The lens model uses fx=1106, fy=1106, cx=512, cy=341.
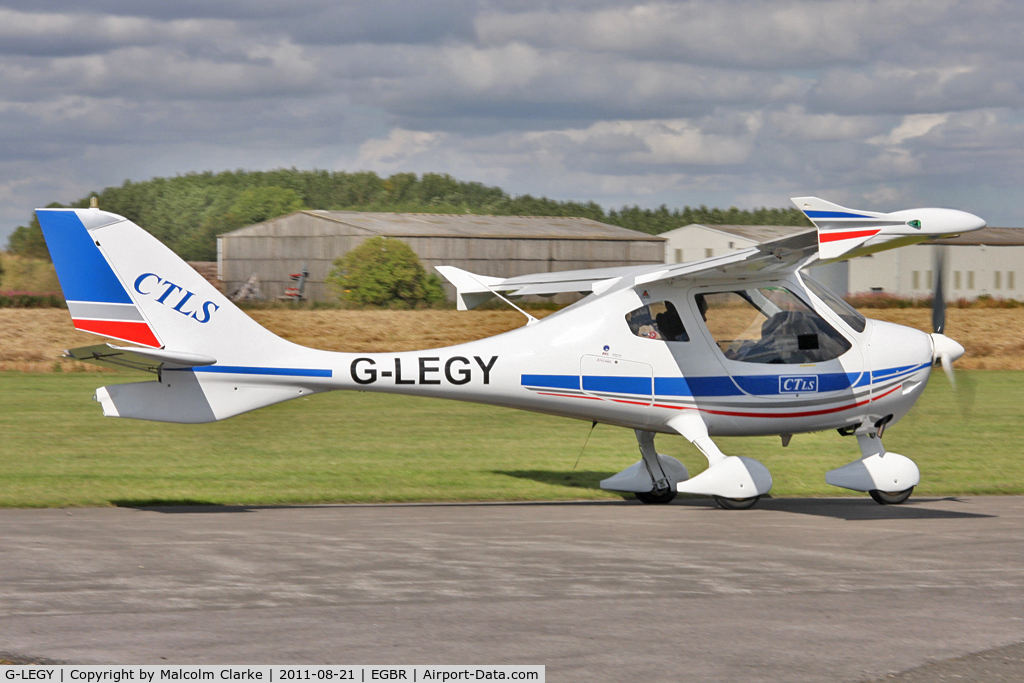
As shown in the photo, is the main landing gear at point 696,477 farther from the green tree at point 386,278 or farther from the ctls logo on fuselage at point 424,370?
the green tree at point 386,278

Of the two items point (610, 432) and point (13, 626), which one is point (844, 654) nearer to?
point (13, 626)

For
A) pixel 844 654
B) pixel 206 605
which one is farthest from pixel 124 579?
pixel 844 654

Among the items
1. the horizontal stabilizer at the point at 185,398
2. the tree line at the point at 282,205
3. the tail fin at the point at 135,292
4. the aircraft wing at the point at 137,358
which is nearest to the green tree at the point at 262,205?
the tree line at the point at 282,205

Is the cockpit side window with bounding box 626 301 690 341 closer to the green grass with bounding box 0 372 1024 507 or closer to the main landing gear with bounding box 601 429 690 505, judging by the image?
the main landing gear with bounding box 601 429 690 505

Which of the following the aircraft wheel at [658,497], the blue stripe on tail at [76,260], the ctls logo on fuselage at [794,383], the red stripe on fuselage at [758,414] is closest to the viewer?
the blue stripe on tail at [76,260]

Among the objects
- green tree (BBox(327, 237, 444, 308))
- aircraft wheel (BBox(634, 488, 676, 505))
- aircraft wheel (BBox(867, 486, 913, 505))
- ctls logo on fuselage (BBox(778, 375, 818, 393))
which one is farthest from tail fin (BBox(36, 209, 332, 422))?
green tree (BBox(327, 237, 444, 308))

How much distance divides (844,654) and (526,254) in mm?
53617

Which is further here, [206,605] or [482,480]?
[482,480]

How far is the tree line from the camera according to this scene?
76.9 m

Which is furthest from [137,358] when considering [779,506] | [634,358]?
[779,506]

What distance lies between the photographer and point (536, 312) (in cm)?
4694

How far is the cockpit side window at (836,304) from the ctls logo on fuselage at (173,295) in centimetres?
661

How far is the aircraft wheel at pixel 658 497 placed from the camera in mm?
13289

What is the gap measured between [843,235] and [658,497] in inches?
167
